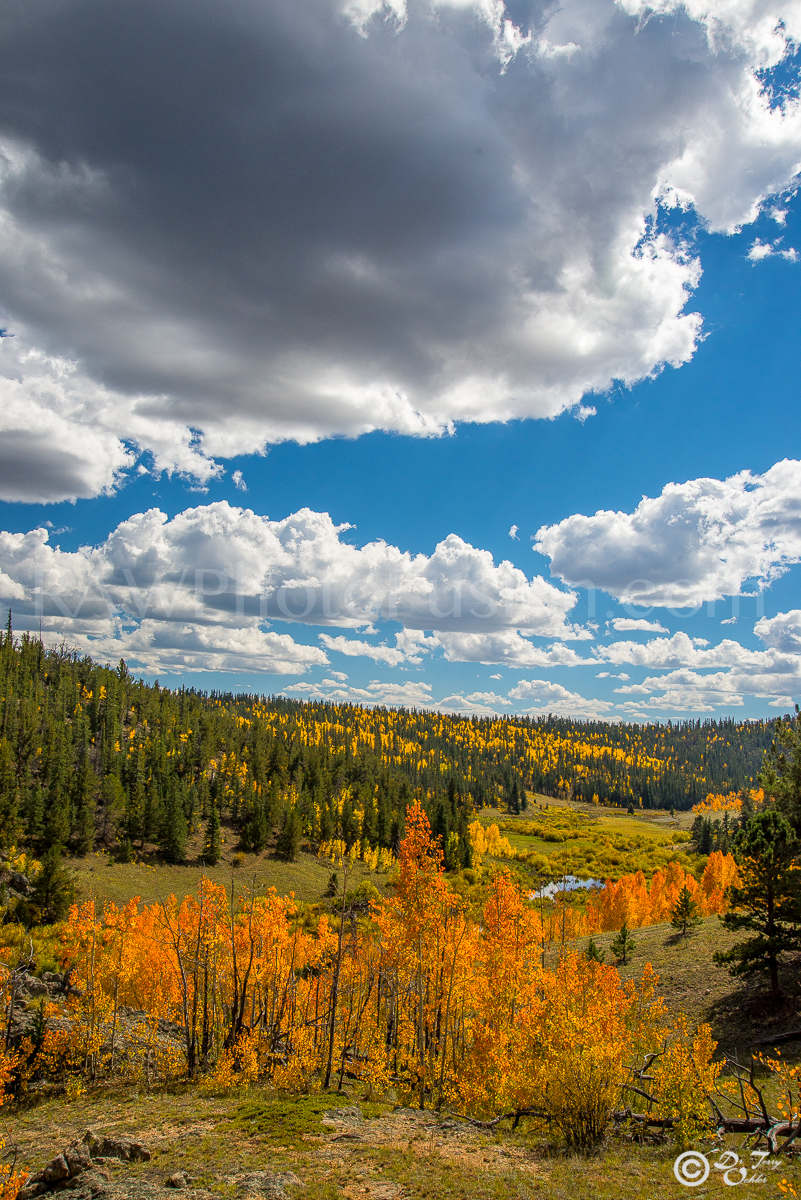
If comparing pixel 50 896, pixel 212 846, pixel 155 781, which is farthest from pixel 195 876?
pixel 50 896

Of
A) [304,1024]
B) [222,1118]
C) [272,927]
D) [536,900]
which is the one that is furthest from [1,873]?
[536,900]

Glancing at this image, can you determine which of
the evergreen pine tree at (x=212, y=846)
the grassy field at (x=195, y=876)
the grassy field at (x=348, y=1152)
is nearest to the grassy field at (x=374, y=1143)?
the grassy field at (x=348, y=1152)

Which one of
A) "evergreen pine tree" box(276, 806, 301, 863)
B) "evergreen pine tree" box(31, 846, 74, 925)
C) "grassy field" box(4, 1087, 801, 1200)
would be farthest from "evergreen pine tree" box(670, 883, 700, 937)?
"evergreen pine tree" box(276, 806, 301, 863)

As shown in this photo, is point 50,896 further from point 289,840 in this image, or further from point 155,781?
point 155,781

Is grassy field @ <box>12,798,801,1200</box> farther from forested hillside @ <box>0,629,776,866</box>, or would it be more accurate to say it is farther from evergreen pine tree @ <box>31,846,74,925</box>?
forested hillside @ <box>0,629,776,866</box>

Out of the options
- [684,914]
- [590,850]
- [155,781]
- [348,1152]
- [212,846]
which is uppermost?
[348,1152]

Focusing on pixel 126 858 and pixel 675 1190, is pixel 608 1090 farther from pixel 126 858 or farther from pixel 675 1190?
pixel 126 858

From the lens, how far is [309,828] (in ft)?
449

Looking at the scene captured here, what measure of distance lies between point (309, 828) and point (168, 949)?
89.4 meters

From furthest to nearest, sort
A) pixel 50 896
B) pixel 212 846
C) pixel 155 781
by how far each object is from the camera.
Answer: pixel 155 781 < pixel 212 846 < pixel 50 896

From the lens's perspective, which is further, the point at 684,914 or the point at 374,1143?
the point at 684,914

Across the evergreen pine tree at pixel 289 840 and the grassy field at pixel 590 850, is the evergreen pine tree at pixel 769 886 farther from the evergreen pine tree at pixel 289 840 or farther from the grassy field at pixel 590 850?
the evergreen pine tree at pixel 289 840

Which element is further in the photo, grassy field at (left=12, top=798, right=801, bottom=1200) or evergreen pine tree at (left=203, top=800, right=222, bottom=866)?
evergreen pine tree at (left=203, top=800, right=222, bottom=866)

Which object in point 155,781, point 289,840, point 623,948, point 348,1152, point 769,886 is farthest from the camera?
point 155,781
